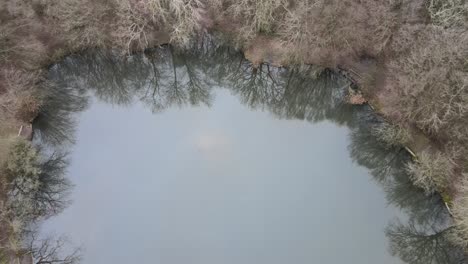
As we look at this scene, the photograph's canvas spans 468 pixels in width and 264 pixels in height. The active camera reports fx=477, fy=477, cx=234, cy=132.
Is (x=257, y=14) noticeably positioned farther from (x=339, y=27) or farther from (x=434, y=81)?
(x=434, y=81)

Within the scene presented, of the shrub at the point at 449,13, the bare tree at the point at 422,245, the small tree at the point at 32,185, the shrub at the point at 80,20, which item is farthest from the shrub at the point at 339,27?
the small tree at the point at 32,185

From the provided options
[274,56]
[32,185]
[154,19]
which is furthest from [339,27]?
[32,185]

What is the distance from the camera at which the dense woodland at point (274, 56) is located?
20.8 m

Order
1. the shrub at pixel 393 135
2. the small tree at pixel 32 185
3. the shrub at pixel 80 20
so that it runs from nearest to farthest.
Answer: the small tree at pixel 32 185 → the shrub at pixel 393 135 → the shrub at pixel 80 20

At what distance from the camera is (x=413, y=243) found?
2095cm

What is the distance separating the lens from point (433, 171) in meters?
21.0

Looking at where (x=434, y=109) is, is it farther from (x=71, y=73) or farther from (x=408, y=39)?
(x=71, y=73)

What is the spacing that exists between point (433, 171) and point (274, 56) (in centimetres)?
1075

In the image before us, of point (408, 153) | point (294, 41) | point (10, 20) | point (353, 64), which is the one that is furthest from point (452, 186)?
point (10, 20)

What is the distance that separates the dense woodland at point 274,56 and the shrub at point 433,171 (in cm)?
5

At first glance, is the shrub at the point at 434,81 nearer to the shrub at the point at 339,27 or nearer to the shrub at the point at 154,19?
the shrub at the point at 339,27

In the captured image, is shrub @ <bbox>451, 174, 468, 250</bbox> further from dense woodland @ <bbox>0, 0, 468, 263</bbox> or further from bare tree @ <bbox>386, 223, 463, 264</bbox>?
bare tree @ <bbox>386, 223, 463, 264</bbox>

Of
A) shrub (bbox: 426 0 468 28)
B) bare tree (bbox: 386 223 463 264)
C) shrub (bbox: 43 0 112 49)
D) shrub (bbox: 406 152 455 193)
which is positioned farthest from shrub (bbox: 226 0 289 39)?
bare tree (bbox: 386 223 463 264)

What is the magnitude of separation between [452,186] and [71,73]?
67.5 feet
